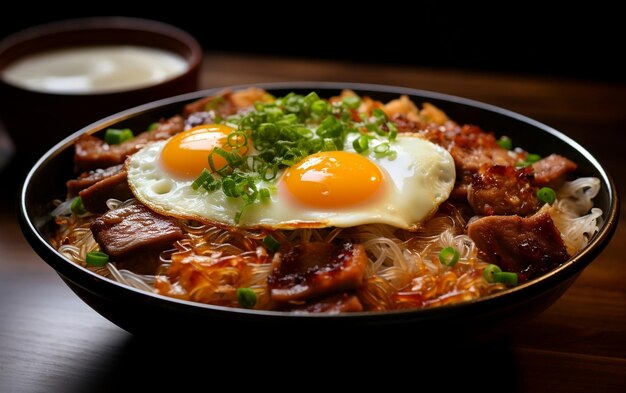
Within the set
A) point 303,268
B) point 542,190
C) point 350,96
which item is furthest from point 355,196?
→ point 350,96

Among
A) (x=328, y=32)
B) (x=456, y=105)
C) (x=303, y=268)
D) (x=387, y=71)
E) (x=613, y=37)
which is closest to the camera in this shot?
(x=303, y=268)

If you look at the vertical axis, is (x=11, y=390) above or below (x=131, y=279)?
below

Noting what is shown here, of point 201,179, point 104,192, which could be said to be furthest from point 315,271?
point 104,192

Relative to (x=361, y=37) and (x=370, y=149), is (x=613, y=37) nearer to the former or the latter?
(x=361, y=37)

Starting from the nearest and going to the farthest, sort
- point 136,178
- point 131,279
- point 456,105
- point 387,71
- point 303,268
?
point 303,268, point 131,279, point 136,178, point 456,105, point 387,71

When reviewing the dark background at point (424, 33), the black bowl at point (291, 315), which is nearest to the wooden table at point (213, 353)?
the black bowl at point (291, 315)

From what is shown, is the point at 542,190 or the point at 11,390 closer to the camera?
the point at 11,390

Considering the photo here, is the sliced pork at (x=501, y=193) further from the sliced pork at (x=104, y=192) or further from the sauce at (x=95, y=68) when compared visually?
the sauce at (x=95, y=68)

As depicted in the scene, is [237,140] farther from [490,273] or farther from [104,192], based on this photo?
[490,273]
